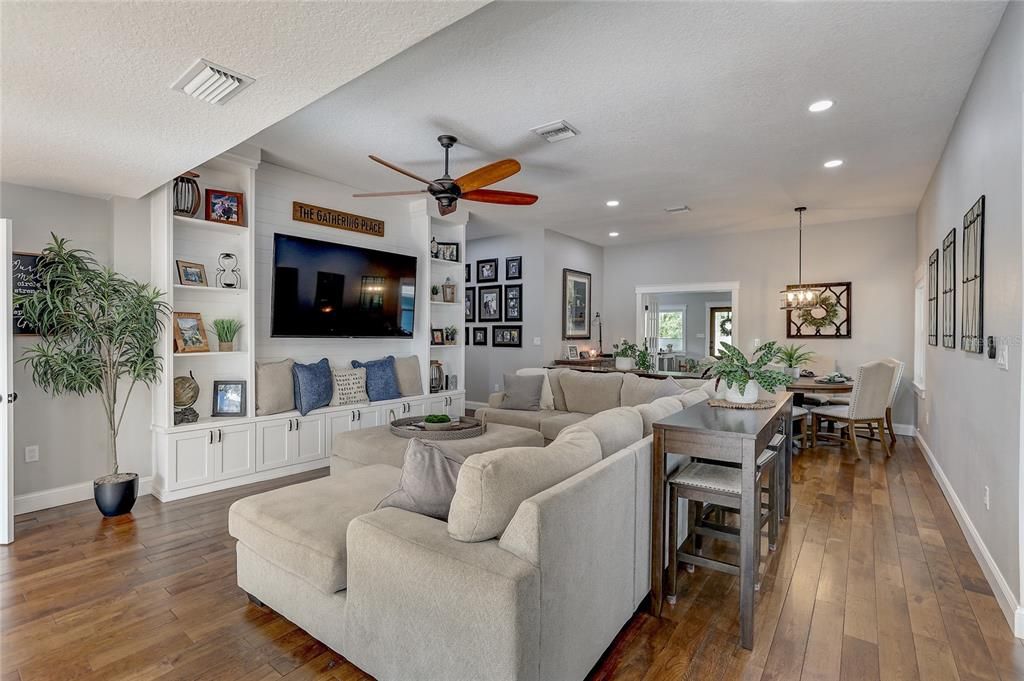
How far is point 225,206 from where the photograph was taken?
13.8ft

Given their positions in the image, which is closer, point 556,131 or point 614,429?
point 614,429

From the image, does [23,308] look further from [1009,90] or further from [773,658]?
[1009,90]

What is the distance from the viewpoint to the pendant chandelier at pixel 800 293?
6629 millimetres

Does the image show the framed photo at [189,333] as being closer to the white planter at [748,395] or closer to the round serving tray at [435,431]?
the round serving tray at [435,431]

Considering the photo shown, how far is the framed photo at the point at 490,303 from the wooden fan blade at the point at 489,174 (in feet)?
13.9

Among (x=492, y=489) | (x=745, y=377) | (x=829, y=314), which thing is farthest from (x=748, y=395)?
(x=829, y=314)

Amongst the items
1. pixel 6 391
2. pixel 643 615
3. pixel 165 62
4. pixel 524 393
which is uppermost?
pixel 165 62

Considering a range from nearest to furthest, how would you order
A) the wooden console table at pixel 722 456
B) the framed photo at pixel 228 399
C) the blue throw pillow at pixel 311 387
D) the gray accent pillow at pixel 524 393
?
the wooden console table at pixel 722 456
the framed photo at pixel 228 399
the blue throw pillow at pixel 311 387
the gray accent pillow at pixel 524 393

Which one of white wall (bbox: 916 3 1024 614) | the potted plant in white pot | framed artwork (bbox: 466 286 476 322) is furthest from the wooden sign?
white wall (bbox: 916 3 1024 614)

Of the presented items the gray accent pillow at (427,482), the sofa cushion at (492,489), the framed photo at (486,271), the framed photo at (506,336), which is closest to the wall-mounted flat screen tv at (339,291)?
the framed photo at (506,336)

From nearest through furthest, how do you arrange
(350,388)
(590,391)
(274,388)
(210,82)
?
(210,82)
(274,388)
(350,388)
(590,391)

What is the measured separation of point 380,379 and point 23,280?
277 centimetres

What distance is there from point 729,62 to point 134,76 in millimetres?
2883

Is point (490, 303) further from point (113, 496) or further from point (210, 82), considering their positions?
point (210, 82)
